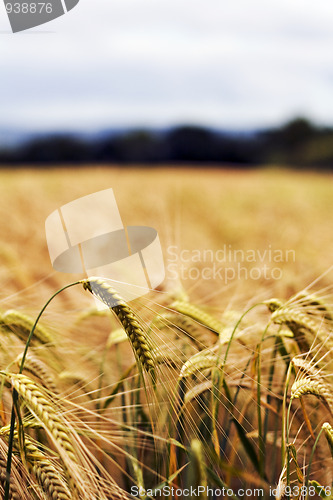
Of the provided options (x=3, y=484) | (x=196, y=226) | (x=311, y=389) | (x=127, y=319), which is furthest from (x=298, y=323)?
(x=196, y=226)

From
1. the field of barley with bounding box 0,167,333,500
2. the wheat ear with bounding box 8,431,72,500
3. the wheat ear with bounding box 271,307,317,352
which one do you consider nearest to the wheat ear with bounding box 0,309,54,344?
the field of barley with bounding box 0,167,333,500

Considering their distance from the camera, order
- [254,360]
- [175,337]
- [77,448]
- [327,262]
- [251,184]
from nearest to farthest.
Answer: [77,448], [254,360], [175,337], [327,262], [251,184]

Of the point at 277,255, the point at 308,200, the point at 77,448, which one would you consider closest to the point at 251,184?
the point at 308,200

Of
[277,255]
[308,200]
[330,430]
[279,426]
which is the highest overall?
[330,430]

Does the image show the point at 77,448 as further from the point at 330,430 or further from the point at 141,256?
the point at 141,256

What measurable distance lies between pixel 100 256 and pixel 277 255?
2.27 ft

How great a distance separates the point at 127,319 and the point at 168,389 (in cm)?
13

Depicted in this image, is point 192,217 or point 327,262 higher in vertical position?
point 327,262

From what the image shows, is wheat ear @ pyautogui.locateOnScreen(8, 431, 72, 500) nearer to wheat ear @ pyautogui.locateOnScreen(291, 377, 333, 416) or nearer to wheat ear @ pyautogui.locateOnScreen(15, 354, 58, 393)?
wheat ear @ pyautogui.locateOnScreen(15, 354, 58, 393)

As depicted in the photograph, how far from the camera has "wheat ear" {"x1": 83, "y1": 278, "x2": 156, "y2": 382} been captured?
380 millimetres

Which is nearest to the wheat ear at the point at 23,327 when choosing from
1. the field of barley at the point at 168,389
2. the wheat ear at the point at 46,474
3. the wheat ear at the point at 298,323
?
the field of barley at the point at 168,389

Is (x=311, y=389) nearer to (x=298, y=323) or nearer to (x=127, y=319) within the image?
(x=298, y=323)

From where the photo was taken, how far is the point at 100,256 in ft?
2.71

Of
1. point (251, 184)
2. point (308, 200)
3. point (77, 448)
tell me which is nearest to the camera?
point (77, 448)
